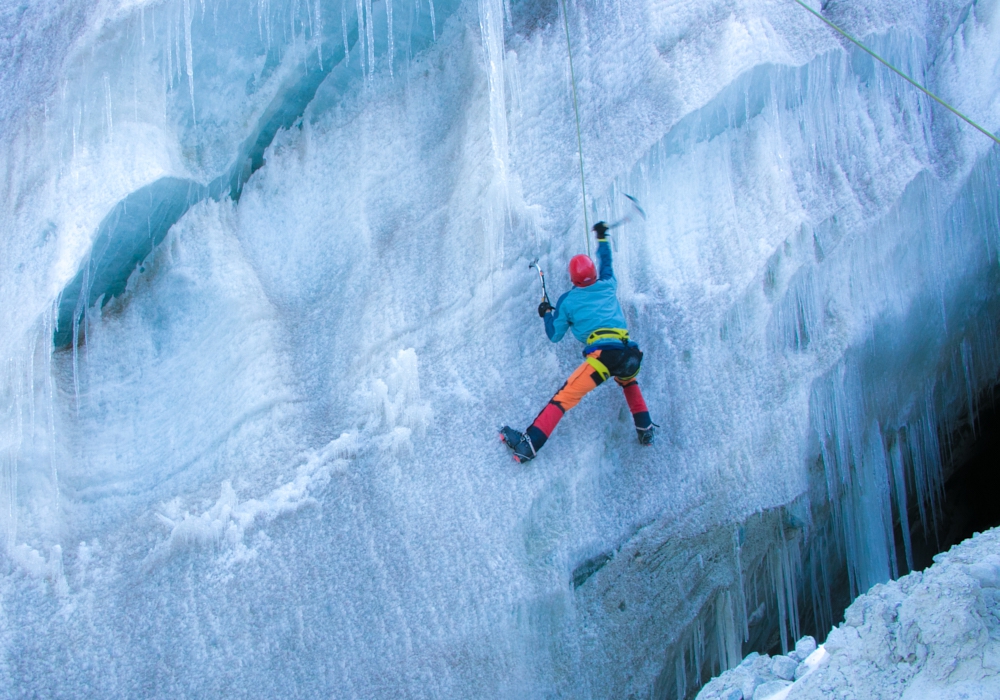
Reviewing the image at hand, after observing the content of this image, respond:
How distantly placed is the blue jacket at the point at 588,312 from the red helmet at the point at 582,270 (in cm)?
4

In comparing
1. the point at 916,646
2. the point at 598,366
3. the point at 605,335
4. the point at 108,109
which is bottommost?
the point at 916,646

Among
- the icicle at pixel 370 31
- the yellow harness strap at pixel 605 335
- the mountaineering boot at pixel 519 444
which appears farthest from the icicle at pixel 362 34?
the mountaineering boot at pixel 519 444

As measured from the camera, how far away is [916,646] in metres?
1.93

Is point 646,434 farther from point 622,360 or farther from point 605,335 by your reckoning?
point 605,335

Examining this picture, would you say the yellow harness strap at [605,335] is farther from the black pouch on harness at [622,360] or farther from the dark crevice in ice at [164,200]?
the dark crevice in ice at [164,200]

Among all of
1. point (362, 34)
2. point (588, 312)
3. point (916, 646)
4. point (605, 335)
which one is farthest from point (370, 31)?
point (916, 646)

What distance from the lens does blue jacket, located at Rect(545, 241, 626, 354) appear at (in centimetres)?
278

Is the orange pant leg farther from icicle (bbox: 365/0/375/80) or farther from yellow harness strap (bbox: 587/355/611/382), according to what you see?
icicle (bbox: 365/0/375/80)

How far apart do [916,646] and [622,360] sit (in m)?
1.37

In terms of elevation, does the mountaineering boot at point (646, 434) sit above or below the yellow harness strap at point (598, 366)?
below

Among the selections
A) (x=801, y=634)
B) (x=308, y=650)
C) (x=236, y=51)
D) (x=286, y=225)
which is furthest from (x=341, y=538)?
(x=801, y=634)

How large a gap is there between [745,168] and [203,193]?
2699 millimetres

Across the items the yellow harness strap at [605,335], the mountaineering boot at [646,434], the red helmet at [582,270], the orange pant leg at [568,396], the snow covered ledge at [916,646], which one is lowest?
the snow covered ledge at [916,646]

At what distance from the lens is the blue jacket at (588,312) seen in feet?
9.13
